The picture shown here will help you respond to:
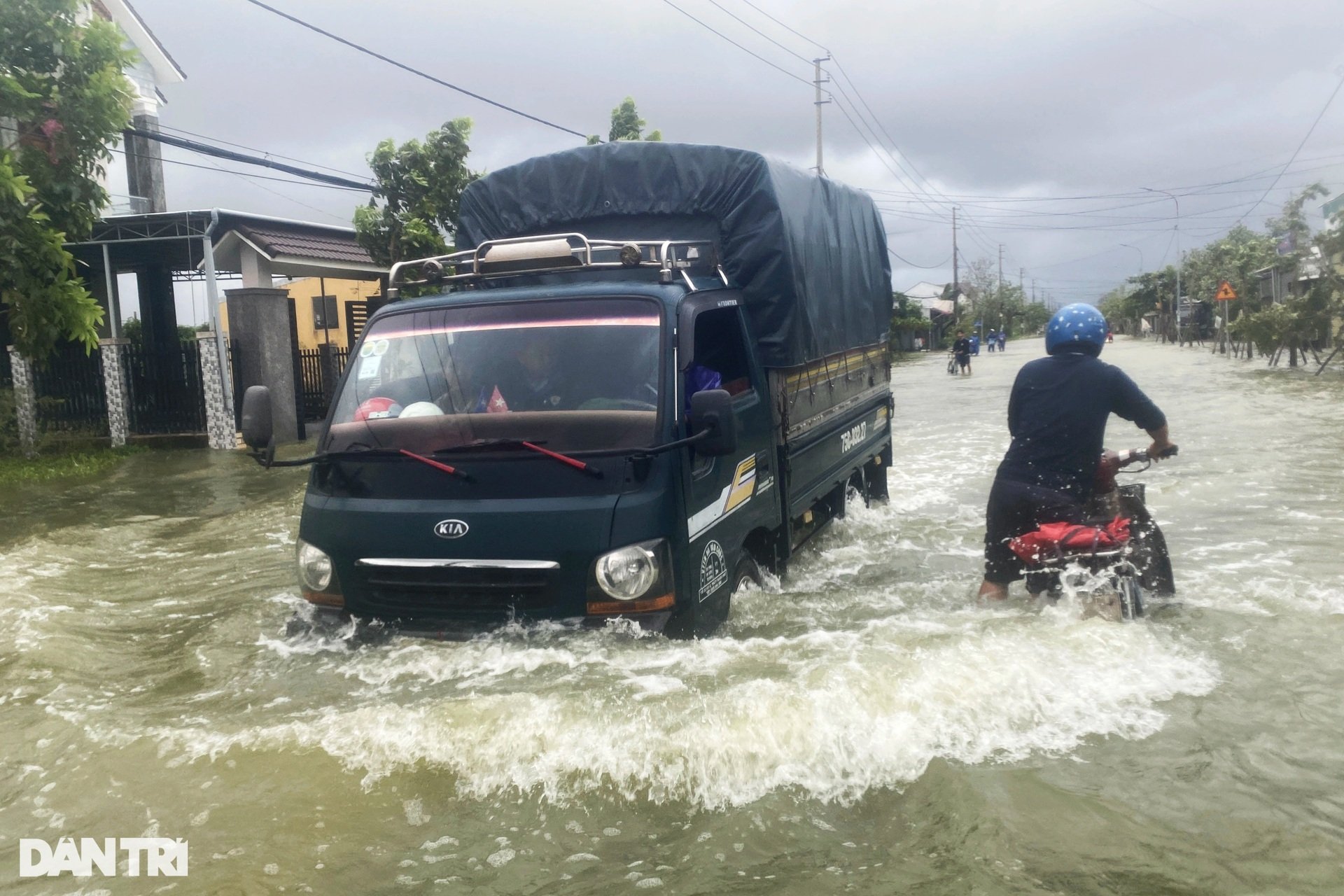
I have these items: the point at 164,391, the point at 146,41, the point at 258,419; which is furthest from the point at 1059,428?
the point at 146,41

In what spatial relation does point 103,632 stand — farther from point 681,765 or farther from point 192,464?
point 192,464

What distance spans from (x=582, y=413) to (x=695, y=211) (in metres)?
1.96

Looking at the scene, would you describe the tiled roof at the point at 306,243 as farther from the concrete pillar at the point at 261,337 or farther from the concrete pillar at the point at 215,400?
the concrete pillar at the point at 215,400

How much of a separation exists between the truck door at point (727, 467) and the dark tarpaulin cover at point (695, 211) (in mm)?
319

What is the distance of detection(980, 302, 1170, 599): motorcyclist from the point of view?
5035 millimetres

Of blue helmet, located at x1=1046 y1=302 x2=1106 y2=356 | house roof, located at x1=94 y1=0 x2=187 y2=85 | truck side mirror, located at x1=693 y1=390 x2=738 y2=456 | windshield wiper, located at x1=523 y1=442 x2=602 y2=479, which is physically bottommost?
windshield wiper, located at x1=523 y1=442 x2=602 y2=479

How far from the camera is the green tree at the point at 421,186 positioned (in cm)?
1475

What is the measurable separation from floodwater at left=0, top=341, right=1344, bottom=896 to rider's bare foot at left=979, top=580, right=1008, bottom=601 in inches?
4.7

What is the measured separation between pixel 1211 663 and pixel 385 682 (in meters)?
3.67

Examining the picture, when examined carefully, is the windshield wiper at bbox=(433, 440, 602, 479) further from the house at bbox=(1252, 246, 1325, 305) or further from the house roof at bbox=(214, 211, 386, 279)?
the house at bbox=(1252, 246, 1325, 305)

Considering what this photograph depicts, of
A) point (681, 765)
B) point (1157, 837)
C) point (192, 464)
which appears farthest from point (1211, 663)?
point (192, 464)

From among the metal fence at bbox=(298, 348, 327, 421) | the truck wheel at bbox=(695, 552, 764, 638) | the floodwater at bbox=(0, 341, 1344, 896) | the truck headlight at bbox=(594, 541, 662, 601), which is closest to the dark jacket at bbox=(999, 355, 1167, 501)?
the floodwater at bbox=(0, 341, 1344, 896)

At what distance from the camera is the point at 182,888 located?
10.9 ft

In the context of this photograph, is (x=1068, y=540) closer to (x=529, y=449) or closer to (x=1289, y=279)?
(x=529, y=449)
